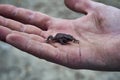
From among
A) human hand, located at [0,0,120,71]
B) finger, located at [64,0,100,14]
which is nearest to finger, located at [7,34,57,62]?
human hand, located at [0,0,120,71]

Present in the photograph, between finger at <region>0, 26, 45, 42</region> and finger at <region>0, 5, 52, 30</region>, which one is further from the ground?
finger at <region>0, 26, 45, 42</region>

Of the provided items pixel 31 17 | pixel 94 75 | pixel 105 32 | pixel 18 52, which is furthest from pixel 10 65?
pixel 105 32

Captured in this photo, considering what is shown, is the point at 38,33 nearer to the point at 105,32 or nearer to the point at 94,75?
the point at 105,32

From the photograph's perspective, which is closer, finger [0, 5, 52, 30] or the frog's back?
the frog's back

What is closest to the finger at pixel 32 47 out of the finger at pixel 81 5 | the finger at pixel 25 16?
the finger at pixel 25 16

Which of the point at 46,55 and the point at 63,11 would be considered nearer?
the point at 46,55

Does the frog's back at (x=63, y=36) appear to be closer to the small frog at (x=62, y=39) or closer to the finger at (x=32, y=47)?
the small frog at (x=62, y=39)

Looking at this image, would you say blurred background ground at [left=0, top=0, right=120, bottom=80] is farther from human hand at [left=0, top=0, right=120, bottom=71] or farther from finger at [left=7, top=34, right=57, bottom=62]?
finger at [left=7, top=34, right=57, bottom=62]

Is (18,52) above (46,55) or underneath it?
underneath
